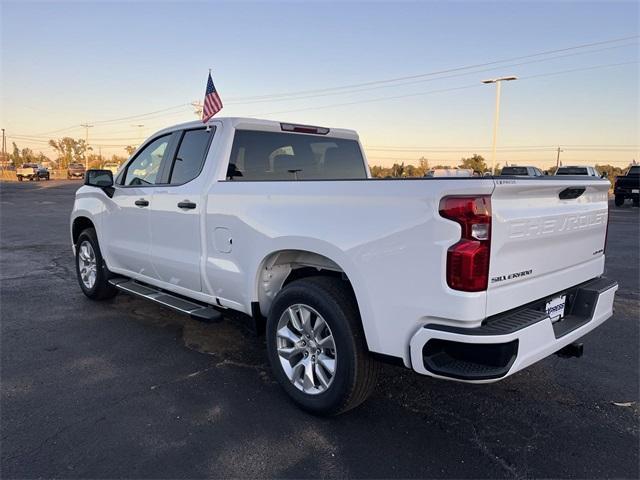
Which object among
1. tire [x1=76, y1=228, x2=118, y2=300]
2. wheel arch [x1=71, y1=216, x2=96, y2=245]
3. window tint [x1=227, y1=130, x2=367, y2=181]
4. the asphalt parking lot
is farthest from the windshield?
tire [x1=76, y1=228, x2=118, y2=300]

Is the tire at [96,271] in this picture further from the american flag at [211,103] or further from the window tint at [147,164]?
the american flag at [211,103]

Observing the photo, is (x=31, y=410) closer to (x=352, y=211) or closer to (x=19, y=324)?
(x=19, y=324)

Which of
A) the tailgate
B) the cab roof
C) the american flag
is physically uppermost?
the american flag

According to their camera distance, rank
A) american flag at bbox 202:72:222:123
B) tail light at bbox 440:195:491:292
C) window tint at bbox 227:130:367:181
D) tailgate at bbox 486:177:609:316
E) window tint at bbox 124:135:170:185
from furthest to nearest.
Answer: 1. american flag at bbox 202:72:222:123
2. window tint at bbox 124:135:170:185
3. window tint at bbox 227:130:367:181
4. tailgate at bbox 486:177:609:316
5. tail light at bbox 440:195:491:292

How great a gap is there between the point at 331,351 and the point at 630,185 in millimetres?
25182

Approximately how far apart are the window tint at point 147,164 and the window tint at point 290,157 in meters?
1.00

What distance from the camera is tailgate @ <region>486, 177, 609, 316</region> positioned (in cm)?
251

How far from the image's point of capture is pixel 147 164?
5.04 meters

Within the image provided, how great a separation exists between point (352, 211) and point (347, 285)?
572 mm

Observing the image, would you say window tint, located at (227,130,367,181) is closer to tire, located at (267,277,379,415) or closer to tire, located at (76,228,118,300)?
tire, located at (267,277,379,415)

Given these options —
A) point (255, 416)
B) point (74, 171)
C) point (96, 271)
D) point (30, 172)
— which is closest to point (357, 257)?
point (255, 416)

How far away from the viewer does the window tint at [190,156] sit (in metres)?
4.25

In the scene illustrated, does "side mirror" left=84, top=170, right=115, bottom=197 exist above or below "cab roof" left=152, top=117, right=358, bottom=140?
below

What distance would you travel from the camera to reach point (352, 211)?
2.87m
